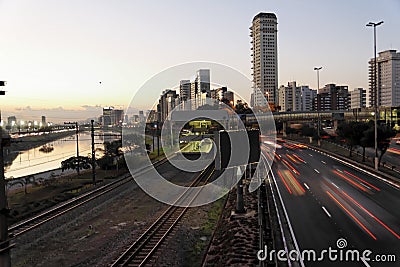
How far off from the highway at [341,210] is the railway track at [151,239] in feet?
20.2

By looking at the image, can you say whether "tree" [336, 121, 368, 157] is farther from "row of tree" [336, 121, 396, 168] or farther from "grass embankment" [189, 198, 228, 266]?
"grass embankment" [189, 198, 228, 266]

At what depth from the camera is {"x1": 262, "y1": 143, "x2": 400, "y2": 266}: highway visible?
14141mm

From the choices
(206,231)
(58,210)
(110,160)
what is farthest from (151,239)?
(110,160)

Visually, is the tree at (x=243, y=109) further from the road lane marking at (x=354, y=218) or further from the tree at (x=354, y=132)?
the tree at (x=354, y=132)

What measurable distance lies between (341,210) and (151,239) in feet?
34.7

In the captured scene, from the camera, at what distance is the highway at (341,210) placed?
46.4 feet

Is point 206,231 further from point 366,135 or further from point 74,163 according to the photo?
point 74,163

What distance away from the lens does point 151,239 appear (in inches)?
651

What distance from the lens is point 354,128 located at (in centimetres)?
4256

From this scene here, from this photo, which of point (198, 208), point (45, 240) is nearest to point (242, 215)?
point (198, 208)

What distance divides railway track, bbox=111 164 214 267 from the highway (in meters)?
6.17

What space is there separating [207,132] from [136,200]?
7.54m

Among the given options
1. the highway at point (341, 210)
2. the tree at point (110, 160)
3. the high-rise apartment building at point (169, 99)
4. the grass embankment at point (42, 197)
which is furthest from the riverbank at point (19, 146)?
the highway at point (341, 210)

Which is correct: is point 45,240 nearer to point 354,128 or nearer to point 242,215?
point 242,215
